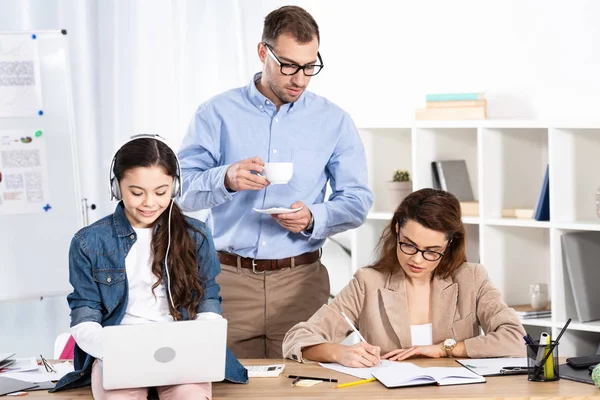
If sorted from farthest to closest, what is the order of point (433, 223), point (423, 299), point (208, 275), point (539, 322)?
1. point (539, 322)
2. point (423, 299)
3. point (433, 223)
4. point (208, 275)

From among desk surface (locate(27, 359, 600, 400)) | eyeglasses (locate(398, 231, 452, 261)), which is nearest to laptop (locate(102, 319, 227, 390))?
desk surface (locate(27, 359, 600, 400))

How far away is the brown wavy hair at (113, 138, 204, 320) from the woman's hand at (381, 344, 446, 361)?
59 centimetres

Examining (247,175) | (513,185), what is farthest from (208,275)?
(513,185)

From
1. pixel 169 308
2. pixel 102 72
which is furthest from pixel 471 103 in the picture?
pixel 169 308

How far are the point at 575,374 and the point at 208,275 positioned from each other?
1.02m

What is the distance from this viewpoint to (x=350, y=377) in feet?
7.80

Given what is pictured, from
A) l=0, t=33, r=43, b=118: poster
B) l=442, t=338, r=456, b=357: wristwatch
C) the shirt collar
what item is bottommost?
l=442, t=338, r=456, b=357: wristwatch

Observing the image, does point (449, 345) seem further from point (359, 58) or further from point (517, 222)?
point (359, 58)

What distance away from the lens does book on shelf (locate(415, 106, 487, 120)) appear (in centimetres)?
403

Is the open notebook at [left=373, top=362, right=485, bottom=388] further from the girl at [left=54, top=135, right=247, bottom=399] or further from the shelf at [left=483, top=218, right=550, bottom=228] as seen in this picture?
the shelf at [left=483, top=218, right=550, bottom=228]

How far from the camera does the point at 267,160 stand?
2.99m

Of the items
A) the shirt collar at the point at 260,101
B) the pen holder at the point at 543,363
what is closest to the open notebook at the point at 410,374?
the pen holder at the point at 543,363

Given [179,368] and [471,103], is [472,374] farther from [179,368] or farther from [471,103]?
[471,103]

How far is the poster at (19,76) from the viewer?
4.04 metres
